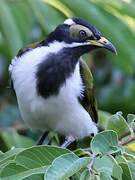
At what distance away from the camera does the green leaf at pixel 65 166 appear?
6.45ft

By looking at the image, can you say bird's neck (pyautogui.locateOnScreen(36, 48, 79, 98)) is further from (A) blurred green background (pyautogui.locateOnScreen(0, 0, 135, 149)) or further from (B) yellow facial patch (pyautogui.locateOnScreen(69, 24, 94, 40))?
(A) blurred green background (pyautogui.locateOnScreen(0, 0, 135, 149))

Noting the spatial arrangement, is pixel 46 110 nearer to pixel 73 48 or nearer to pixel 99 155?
pixel 73 48

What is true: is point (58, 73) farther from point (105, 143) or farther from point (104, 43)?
point (105, 143)

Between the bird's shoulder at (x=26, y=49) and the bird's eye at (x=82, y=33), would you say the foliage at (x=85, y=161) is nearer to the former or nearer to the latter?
the bird's eye at (x=82, y=33)

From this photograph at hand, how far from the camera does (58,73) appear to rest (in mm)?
3625

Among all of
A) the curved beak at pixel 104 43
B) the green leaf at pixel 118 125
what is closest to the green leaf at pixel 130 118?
the green leaf at pixel 118 125

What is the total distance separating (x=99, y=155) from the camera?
2197mm

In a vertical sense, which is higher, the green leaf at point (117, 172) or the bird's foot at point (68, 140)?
the green leaf at point (117, 172)

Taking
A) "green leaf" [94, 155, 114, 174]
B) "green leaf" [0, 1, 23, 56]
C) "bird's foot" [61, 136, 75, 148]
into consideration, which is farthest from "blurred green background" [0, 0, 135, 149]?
"green leaf" [94, 155, 114, 174]

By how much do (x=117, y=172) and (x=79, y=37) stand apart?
5.54 feet

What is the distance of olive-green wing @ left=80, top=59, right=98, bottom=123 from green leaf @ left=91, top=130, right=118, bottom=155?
1.65 metres

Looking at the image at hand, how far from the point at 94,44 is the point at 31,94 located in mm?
613

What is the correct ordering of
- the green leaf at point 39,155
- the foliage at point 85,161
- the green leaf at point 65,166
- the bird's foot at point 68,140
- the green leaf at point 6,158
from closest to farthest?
1. the green leaf at point 65,166
2. the foliage at point 85,161
3. the green leaf at point 39,155
4. the green leaf at point 6,158
5. the bird's foot at point 68,140

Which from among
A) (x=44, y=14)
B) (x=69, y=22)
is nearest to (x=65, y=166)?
(x=69, y=22)
